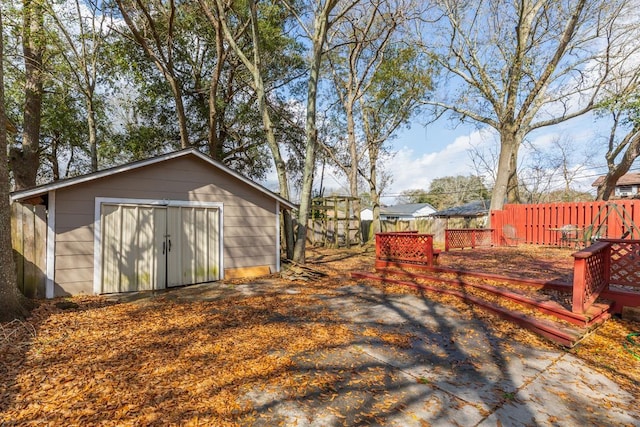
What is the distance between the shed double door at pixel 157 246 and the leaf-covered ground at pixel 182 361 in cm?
101

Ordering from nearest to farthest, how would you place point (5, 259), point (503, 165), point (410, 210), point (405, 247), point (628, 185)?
1. point (5, 259)
2. point (405, 247)
3. point (503, 165)
4. point (628, 185)
5. point (410, 210)

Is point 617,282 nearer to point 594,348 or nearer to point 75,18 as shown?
point 594,348

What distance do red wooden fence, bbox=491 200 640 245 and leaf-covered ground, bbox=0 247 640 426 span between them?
10540mm

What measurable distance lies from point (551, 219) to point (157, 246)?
51.1ft

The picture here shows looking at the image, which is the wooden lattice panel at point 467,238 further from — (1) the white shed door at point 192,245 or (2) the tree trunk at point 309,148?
(1) the white shed door at point 192,245

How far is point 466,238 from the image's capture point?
41.6 ft

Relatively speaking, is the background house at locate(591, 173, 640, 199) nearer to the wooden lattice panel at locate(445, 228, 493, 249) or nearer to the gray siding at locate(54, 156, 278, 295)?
the wooden lattice panel at locate(445, 228, 493, 249)

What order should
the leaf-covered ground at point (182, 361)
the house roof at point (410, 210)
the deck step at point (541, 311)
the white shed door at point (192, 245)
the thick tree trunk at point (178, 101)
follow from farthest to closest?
the house roof at point (410, 210) → the thick tree trunk at point (178, 101) → the white shed door at point (192, 245) → the deck step at point (541, 311) → the leaf-covered ground at point (182, 361)

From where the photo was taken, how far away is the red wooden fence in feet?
39.2

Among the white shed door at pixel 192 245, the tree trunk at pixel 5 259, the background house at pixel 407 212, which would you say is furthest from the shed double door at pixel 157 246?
the background house at pixel 407 212

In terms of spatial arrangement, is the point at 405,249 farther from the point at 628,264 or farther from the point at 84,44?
the point at 84,44

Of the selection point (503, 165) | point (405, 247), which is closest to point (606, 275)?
point (405, 247)

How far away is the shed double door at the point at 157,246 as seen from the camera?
624 centimetres

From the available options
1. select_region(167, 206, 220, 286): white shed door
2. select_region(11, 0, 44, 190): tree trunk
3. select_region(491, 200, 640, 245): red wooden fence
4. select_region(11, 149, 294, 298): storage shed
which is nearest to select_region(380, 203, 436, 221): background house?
select_region(491, 200, 640, 245): red wooden fence
